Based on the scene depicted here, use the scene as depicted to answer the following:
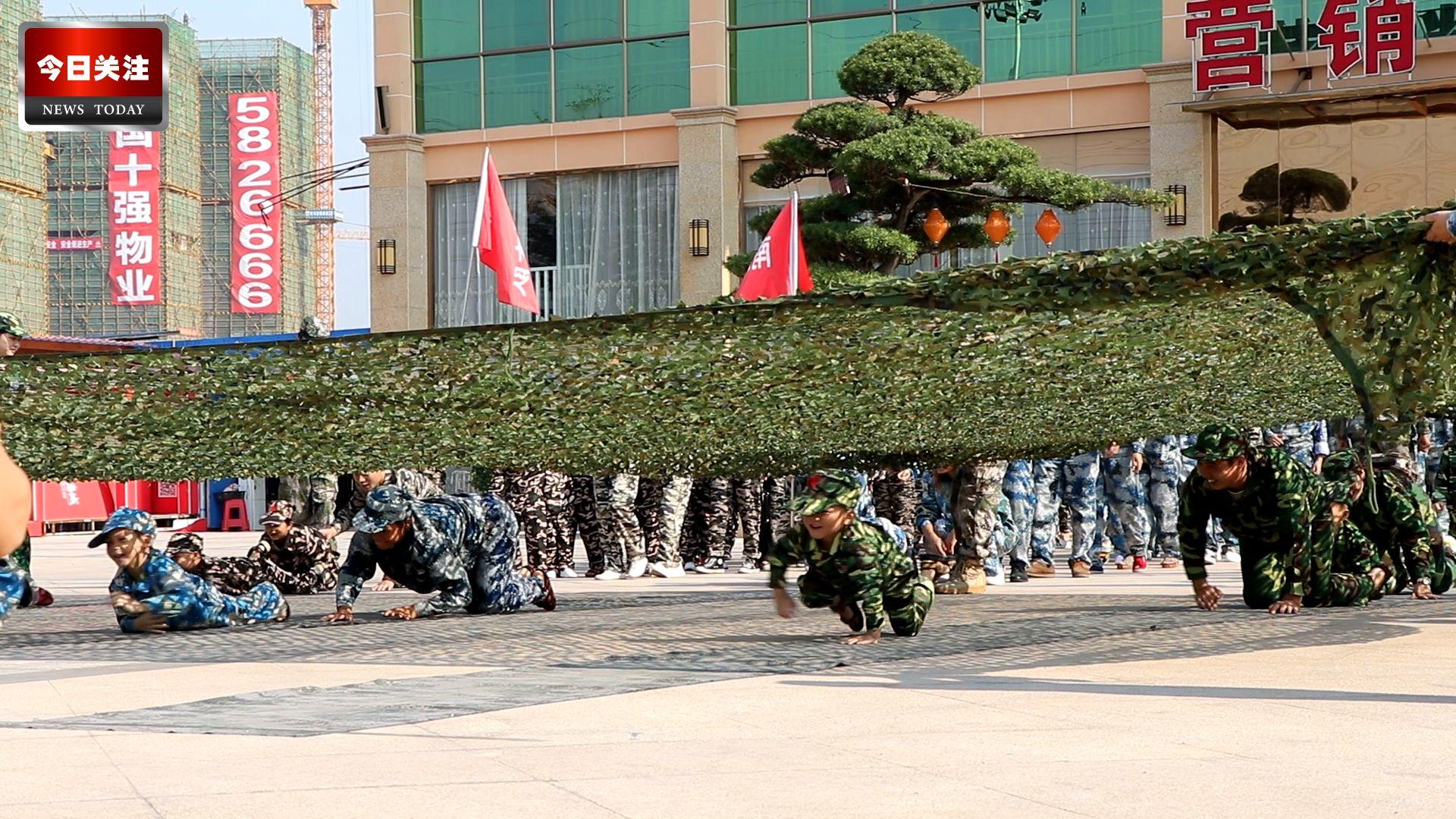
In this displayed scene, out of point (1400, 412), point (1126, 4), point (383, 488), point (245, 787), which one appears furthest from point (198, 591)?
point (1126, 4)

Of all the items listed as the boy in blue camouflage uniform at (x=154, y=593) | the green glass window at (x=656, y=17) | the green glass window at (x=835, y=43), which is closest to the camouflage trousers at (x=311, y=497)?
the boy in blue camouflage uniform at (x=154, y=593)

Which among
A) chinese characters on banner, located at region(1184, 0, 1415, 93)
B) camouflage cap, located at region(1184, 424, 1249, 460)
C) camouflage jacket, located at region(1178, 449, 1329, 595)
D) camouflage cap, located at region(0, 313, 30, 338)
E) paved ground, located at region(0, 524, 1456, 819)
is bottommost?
paved ground, located at region(0, 524, 1456, 819)

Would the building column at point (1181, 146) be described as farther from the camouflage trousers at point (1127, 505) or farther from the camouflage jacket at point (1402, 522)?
the camouflage jacket at point (1402, 522)

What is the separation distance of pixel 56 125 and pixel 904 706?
444 inches

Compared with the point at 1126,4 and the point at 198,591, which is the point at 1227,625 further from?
the point at 1126,4

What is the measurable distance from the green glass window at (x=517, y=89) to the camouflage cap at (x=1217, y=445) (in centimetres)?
1755

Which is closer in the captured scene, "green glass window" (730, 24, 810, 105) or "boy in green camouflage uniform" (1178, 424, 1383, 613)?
"boy in green camouflage uniform" (1178, 424, 1383, 613)

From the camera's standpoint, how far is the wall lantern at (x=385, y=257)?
26125 mm

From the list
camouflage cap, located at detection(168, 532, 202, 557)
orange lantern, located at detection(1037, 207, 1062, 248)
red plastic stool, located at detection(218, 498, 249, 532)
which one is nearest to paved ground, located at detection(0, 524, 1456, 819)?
camouflage cap, located at detection(168, 532, 202, 557)

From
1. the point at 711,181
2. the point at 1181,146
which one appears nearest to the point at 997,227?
the point at 1181,146

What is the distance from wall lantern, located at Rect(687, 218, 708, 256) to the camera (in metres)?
24.4

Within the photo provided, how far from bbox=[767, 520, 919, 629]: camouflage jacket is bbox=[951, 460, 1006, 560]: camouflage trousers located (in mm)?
3716

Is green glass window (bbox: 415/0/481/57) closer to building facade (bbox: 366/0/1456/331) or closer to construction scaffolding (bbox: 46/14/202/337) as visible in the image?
building facade (bbox: 366/0/1456/331)

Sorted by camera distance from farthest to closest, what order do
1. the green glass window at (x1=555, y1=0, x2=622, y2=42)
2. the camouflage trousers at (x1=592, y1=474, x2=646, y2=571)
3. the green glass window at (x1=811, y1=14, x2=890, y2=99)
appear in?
the green glass window at (x1=555, y1=0, x2=622, y2=42) → the green glass window at (x1=811, y1=14, x2=890, y2=99) → the camouflage trousers at (x1=592, y1=474, x2=646, y2=571)
